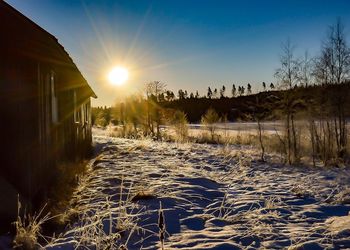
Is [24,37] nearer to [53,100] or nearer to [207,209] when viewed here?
[53,100]

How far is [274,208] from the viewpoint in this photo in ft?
20.1

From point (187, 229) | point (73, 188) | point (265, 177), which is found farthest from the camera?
point (265, 177)

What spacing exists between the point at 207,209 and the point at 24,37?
161 inches

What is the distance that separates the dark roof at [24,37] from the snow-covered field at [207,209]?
2.72m

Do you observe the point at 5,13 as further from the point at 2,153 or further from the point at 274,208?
the point at 274,208

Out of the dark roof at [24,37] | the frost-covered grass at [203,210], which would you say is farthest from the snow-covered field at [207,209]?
the dark roof at [24,37]

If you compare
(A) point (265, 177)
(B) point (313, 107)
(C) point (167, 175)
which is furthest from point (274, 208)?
(B) point (313, 107)

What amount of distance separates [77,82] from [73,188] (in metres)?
4.78

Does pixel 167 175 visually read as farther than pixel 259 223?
Yes

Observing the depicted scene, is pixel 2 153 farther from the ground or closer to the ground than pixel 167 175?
farther from the ground

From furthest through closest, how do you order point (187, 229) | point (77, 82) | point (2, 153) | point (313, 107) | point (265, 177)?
point (313, 107) → point (77, 82) → point (265, 177) → point (2, 153) → point (187, 229)

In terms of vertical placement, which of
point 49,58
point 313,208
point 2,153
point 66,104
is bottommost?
point 313,208

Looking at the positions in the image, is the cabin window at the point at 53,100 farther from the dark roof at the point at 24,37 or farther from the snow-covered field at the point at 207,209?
the snow-covered field at the point at 207,209

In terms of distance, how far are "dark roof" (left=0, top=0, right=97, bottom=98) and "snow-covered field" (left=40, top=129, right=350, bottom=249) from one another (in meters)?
2.72
